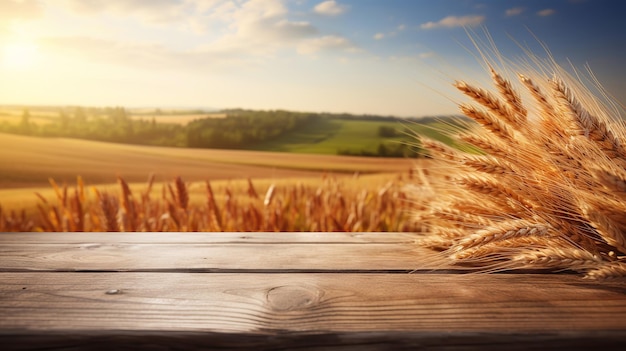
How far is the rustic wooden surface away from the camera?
0.59m

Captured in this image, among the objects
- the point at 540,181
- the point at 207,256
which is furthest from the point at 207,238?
the point at 540,181

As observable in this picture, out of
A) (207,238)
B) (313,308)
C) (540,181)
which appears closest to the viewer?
(313,308)

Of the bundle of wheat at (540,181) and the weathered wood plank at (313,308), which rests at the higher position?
the bundle of wheat at (540,181)

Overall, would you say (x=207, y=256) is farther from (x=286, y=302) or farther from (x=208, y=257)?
(x=286, y=302)

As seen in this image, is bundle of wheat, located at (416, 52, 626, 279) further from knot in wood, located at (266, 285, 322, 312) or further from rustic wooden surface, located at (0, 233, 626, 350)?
knot in wood, located at (266, 285, 322, 312)

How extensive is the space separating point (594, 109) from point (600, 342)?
0.52m

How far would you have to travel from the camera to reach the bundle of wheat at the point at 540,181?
757 mm

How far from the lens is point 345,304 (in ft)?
2.22

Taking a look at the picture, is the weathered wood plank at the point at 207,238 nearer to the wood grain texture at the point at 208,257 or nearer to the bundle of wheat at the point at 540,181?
the wood grain texture at the point at 208,257

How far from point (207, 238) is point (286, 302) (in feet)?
1.56

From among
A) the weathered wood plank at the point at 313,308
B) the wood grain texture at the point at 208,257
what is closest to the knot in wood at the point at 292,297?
the weathered wood plank at the point at 313,308

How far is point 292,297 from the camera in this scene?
2.31 feet

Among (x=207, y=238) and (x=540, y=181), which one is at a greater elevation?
(x=540, y=181)

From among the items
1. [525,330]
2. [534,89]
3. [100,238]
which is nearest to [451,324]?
[525,330]
